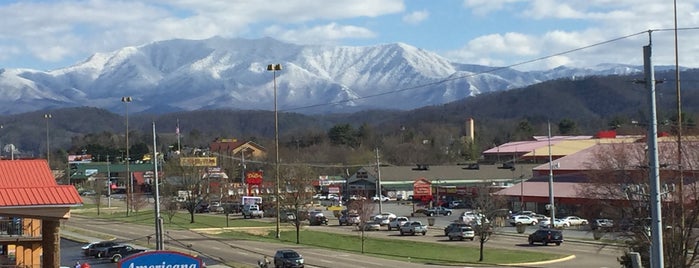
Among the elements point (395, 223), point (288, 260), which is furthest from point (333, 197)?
point (288, 260)

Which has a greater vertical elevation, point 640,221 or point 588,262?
point 640,221

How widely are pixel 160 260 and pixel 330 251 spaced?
49.3 metres

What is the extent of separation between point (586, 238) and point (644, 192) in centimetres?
3358

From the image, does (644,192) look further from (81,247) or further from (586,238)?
(81,247)

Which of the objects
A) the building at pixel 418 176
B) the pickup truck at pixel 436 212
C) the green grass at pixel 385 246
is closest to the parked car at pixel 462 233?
the green grass at pixel 385 246

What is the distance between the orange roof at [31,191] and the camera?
21297mm

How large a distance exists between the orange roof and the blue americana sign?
9428 millimetres

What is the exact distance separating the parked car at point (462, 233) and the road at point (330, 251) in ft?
2.39

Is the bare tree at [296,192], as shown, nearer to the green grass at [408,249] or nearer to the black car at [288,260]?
the green grass at [408,249]

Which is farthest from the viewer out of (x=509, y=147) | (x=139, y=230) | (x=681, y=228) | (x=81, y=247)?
(x=509, y=147)

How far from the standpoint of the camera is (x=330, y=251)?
61.3m

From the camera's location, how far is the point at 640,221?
33719 millimetres

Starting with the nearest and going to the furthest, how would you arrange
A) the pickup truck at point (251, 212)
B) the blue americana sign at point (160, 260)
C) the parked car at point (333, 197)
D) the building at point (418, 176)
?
the blue americana sign at point (160, 260)
the pickup truck at point (251, 212)
the parked car at point (333, 197)
the building at point (418, 176)

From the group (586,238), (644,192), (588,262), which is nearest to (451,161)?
(586,238)
